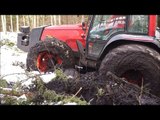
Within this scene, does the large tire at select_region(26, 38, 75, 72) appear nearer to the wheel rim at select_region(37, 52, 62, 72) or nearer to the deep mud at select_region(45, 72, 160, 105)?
the wheel rim at select_region(37, 52, 62, 72)

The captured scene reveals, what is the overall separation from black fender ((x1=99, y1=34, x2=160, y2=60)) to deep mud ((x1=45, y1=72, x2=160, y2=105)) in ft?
2.01

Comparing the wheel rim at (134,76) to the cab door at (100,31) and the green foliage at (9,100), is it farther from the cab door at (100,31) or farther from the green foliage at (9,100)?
the green foliage at (9,100)

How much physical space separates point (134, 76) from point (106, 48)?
2.55 ft

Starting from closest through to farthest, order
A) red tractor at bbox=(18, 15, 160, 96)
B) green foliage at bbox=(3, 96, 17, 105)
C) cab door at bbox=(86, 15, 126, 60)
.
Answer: green foliage at bbox=(3, 96, 17, 105), red tractor at bbox=(18, 15, 160, 96), cab door at bbox=(86, 15, 126, 60)

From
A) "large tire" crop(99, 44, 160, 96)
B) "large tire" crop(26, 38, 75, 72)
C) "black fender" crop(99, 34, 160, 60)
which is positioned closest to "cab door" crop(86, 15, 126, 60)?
"black fender" crop(99, 34, 160, 60)

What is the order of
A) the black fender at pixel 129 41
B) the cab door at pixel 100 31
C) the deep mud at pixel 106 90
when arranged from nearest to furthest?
1. the deep mud at pixel 106 90
2. the black fender at pixel 129 41
3. the cab door at pixel 100 31

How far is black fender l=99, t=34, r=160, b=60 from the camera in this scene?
4820 mm

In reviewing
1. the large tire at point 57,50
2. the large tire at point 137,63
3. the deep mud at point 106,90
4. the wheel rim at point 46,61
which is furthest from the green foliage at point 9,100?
the wheel rim at point 46,61

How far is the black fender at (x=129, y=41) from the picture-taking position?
190 inches

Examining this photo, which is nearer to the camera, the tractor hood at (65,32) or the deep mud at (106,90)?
the deep mud at (106,90)

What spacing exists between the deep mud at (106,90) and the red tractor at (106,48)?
31cm

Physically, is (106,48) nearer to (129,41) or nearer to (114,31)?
(114,31)

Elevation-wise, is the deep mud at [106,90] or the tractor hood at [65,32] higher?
the tractor hood at [65,32]
